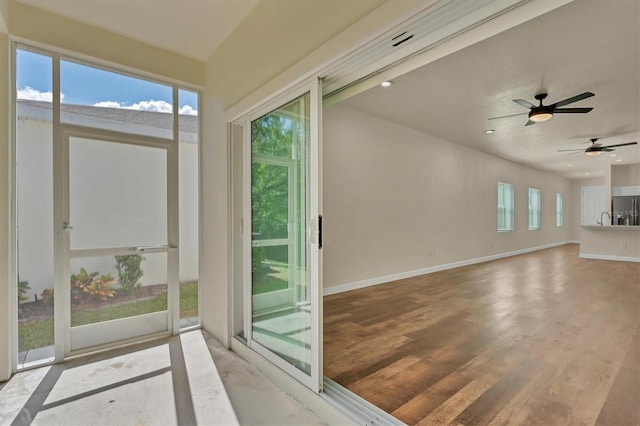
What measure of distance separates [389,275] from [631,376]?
3.43 metres

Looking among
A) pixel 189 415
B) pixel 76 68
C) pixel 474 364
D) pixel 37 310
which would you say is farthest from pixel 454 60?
pixel 37 310

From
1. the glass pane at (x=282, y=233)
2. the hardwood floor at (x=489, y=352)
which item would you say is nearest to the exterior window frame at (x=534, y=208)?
the hardwood floor at (x=489, y=352)

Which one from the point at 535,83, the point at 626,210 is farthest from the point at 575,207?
the point at 535,83

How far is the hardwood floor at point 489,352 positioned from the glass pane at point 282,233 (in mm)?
481

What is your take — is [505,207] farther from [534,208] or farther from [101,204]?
[101,204]

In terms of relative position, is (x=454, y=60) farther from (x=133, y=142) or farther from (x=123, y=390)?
(x=123, y=390)

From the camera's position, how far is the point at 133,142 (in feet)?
10.5

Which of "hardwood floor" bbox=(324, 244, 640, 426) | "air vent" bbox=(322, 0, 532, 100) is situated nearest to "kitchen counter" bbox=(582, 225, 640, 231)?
"hardwood floor" bbox=(324, 244, 640, 426)

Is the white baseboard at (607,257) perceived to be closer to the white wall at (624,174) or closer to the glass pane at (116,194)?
the white wall at (624,174)

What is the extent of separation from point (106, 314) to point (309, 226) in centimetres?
236

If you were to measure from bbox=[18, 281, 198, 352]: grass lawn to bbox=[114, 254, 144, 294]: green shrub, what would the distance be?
0.20 metres

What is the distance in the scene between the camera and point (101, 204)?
3.03m

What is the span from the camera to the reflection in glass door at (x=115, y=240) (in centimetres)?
291

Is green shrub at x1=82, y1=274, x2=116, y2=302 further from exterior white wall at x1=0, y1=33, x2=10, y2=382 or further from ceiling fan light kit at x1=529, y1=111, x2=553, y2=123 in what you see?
ceiling fan light kit at x1=529, y1=111, x2=553, y2=123
